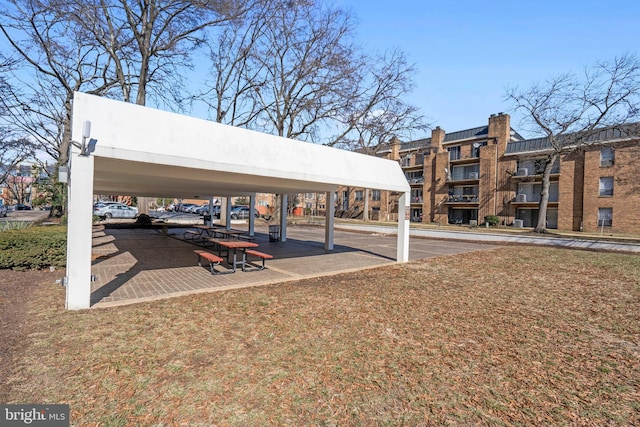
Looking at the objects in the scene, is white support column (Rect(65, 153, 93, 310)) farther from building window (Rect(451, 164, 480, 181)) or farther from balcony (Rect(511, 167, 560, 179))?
building window (Rect(451, 164, 480, 181))

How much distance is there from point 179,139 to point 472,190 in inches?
1552

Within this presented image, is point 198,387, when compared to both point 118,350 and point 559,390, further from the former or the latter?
point 559,390

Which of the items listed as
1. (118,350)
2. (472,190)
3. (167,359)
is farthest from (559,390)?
(472,190)

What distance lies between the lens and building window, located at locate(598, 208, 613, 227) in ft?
92.0

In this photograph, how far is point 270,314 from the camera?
525 cm

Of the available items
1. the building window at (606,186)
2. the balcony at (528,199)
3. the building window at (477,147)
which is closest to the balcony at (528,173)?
the balcony at (528,199)

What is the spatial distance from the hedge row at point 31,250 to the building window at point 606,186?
38.5m

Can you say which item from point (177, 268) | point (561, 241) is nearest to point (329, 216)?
point (177, 268)

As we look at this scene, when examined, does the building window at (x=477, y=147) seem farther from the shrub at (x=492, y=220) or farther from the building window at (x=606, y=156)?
A: the building window at (x=606, y=156)

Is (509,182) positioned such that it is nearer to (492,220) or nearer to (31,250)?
(492,220)

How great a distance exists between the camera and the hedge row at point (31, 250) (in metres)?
7.71

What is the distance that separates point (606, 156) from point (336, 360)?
121 feet
